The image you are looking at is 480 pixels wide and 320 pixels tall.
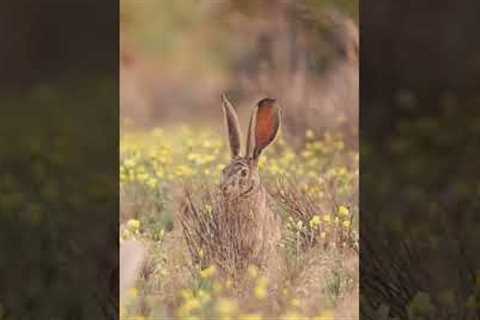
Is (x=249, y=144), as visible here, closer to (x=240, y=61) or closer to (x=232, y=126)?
(x=232, y=126)

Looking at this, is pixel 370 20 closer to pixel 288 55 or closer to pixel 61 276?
pixel 288 55

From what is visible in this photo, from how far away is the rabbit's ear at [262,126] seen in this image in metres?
4.13

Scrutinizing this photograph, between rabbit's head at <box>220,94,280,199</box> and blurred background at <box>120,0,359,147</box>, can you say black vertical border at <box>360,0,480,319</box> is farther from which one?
rabbit's head at <box>220,94,280,199</box>

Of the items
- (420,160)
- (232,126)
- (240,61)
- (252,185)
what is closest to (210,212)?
(252,185)

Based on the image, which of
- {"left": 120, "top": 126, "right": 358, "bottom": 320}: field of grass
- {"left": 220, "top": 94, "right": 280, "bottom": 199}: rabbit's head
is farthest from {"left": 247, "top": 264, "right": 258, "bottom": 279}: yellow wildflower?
{"left": 220, "top": 94, "right": 280, "bottom": 199}: rabbit's head

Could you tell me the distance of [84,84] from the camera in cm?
417

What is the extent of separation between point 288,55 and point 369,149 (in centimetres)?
43

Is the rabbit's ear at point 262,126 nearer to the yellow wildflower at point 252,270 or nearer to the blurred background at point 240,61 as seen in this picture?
the blurred background at point 240,61

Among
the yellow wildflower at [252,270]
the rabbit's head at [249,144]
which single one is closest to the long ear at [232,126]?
the rabbit's head at [249,144]

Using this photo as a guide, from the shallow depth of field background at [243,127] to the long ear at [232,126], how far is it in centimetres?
2

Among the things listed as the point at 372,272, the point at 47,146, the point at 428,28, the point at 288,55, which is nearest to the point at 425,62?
the point at 428,28

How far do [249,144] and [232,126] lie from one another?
85mm

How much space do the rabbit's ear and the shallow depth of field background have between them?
0.02 m

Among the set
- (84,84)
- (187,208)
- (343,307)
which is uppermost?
(84,84)
